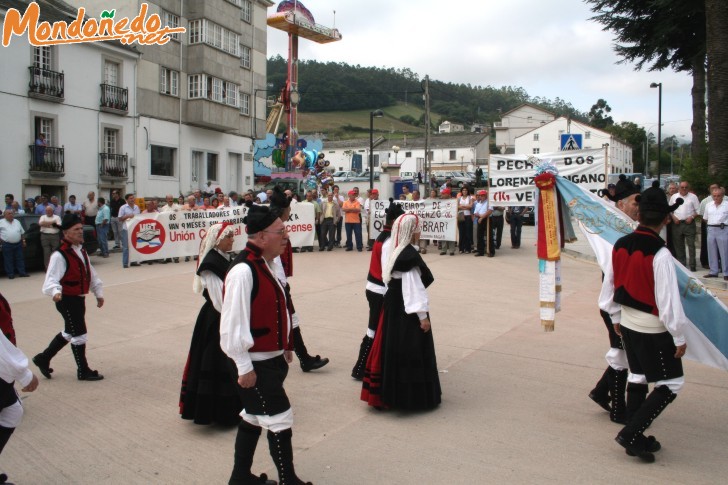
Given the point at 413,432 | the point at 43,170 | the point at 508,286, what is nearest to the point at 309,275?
the point at 508,286

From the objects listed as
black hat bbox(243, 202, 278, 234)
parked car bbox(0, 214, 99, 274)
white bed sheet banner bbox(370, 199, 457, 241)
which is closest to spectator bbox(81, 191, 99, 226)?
parked car bbox(0, 214, 99, 274)

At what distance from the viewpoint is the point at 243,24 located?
114 ft

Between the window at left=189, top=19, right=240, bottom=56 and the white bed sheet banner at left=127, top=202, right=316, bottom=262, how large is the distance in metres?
17.1

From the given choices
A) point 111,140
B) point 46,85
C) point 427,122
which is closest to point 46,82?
point 46,85

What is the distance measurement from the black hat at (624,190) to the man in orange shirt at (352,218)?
39.8ft

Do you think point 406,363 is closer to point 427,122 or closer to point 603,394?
point 603,394

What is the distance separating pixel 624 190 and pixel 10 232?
43.1 ft

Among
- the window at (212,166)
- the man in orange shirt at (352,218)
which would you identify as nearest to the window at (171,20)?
the window at (212,166)

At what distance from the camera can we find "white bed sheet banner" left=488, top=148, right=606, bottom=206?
7773 millimetres

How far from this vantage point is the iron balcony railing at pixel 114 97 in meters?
→ 25.8

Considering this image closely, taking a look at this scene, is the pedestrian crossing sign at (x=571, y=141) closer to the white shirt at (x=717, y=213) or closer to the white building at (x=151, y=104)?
the white shirt at (x=717, y=213)

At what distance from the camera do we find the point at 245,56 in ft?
116

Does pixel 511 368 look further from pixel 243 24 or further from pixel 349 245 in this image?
pixel 243 24

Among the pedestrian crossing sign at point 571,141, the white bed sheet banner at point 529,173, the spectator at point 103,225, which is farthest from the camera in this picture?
the spectator at point 103,225
